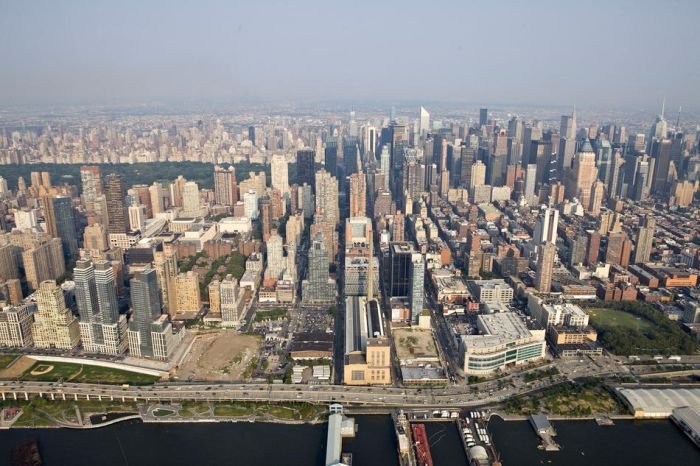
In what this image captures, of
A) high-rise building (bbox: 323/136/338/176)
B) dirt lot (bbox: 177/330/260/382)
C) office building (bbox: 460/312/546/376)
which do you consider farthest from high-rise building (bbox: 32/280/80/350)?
high-rise building (bbox: 323/136/338/176)

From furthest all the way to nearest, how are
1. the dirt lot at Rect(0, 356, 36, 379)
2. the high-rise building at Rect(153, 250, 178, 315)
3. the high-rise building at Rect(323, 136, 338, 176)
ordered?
the high-rise building at Rect(323, 136, 338, 176)
the high-rise building at Rect(153, 250, 178, 315)
the dirt lot at Rect(0, 356, 36, 379)

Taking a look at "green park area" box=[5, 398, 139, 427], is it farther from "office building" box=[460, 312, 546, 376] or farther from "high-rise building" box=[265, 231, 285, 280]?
"office building" box=[460, 312, 546, 376]

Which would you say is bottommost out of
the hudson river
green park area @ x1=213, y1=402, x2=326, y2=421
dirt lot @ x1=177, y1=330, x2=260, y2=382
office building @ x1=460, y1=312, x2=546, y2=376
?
the hudson river

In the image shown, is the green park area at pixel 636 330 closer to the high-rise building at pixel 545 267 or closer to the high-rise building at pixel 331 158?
the high-rise building at pixel 545 267

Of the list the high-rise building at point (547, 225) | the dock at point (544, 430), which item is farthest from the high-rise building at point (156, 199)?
the dock at point (544, 430)

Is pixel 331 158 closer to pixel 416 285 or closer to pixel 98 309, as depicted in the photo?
pixel 416 285

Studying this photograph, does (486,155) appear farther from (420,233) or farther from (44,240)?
(44,240)

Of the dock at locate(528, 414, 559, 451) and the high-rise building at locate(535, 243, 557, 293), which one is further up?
the high-rise building at locate(535, 243, 557, 293)
